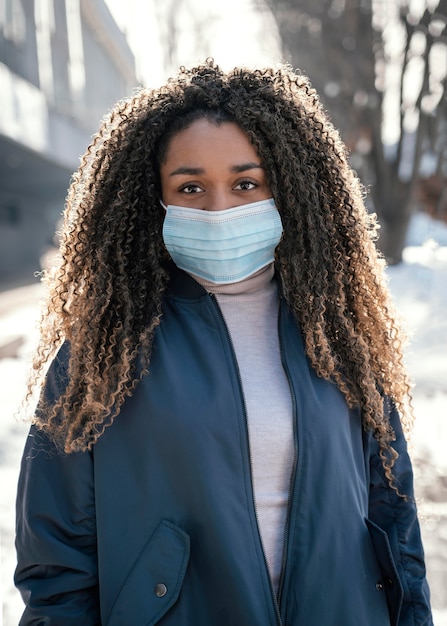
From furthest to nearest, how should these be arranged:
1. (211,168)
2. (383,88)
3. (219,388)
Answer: (383,88), (211,168), (219,388)

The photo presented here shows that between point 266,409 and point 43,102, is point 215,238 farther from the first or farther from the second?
point 43,102

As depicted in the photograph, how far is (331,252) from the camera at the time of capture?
2014 millimetres

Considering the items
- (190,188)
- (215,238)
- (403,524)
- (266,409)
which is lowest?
(403,524)

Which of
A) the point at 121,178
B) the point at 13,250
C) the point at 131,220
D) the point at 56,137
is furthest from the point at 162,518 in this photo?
the point at 13,250

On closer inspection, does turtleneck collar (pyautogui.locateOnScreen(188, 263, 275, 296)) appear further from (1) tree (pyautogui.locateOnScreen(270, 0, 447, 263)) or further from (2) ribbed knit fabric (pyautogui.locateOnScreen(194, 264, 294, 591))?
(1) tree (pyautogui.locateOnScreen(270, 0, 447, 263))

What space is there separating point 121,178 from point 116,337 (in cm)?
48

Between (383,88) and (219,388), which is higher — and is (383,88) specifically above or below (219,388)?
above

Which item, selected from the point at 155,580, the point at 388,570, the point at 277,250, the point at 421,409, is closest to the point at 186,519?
the point at 155,580

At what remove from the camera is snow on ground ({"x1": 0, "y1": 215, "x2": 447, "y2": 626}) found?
3338 millimetres

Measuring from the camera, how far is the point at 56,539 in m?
1.58

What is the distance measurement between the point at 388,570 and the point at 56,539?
804 millimetres

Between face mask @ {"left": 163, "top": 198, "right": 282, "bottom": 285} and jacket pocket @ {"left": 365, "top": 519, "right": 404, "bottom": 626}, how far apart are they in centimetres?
74

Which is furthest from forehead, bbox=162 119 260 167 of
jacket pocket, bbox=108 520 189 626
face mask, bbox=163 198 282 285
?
jacket pocket, bbox=108 520 189 626

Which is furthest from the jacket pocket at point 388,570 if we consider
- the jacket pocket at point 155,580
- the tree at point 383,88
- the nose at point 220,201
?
the tree at point 383,88
